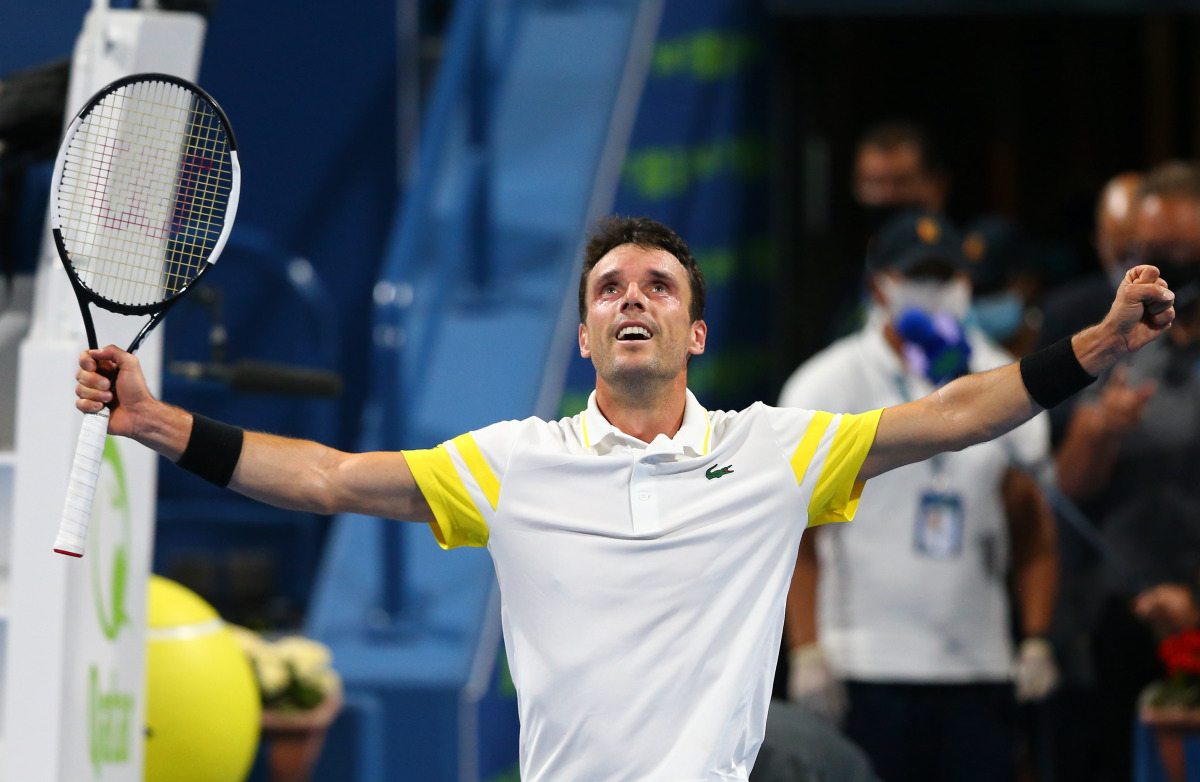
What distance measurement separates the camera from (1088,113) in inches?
365

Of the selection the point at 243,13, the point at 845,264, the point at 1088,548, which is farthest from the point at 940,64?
the point at 1088,548

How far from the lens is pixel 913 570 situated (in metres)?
4.89

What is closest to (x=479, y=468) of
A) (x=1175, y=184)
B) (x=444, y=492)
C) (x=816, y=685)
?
(x=444, y=492)

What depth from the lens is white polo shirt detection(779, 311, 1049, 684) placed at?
484 centimetres

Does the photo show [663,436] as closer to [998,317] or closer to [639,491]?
[639,491]

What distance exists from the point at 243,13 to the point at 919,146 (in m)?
2.96

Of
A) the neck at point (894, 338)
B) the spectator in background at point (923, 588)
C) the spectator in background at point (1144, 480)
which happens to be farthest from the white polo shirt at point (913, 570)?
the spectator in background at point (1144, 480)

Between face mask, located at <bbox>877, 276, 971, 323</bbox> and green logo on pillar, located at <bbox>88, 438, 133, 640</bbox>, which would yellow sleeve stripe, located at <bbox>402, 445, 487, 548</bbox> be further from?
face mask, located at <bbox>877, 276, 971, 323</bbox>

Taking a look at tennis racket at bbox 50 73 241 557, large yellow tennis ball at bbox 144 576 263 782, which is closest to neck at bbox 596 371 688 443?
tennis racket at bbox 50 73 241 557

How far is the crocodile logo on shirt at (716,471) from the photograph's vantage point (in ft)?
9.86

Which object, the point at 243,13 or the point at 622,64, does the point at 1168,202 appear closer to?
the point at 622,64

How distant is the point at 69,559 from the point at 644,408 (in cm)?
116

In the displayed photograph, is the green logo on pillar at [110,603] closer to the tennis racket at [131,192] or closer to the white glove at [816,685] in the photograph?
the tennis racket at [131,192]

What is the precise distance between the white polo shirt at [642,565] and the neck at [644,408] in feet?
0.10
